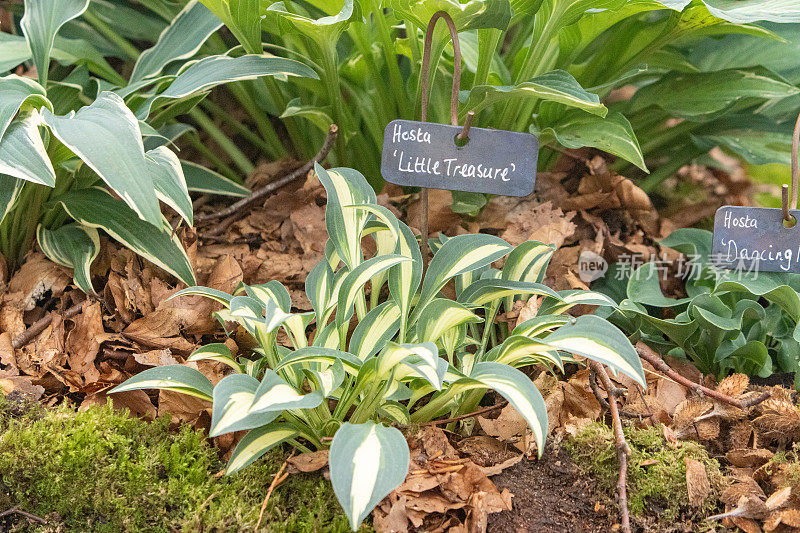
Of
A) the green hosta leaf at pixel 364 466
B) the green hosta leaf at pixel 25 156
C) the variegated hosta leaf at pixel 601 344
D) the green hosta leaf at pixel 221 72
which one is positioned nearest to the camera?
the green hosta leaf at pixel 364 466

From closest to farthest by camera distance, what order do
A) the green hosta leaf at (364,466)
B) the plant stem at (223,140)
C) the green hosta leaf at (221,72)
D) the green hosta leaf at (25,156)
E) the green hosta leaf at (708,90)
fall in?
1. the green hosta leaf at (364,466)
2. the green hosta leaf at (25,156)
3. the green hosta leaf at (221,72)
4. the green hosta leaf at (708,90)
5. the plant stem at (223,140)

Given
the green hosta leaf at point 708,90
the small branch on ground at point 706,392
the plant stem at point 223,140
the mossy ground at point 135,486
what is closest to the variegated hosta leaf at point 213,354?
the mossy ground at point 135,486

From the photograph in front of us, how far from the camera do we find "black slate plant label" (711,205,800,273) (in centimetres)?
107

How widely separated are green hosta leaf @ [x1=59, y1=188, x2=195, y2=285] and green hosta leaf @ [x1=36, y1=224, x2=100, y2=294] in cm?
4

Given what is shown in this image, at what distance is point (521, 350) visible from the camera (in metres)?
0.84

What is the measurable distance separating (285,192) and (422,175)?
0.49 metres

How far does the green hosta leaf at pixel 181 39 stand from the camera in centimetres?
128

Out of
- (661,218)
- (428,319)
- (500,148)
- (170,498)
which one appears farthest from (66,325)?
(661,218)

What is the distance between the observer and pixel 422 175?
38.5 inches

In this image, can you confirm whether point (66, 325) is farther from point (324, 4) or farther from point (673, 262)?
point (673, 262)

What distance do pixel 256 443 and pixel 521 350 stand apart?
0.38 metres

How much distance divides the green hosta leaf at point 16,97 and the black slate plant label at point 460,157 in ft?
1.80

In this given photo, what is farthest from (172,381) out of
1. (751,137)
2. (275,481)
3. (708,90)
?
(751,137)

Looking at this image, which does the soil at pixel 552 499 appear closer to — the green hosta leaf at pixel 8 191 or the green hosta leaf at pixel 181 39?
the green hosta leaf at pixel 8 191
